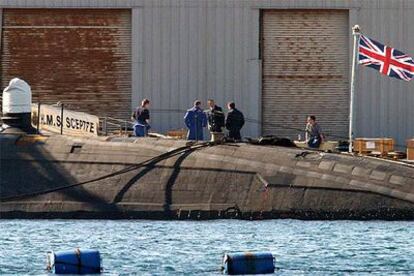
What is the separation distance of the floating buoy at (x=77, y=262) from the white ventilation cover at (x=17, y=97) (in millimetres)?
11249

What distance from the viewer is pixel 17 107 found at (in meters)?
40.1

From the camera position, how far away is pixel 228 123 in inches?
1654

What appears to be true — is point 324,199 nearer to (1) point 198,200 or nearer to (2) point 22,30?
(1) point 198,200

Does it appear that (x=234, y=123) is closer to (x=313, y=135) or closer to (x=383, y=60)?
(x=313, y=135)

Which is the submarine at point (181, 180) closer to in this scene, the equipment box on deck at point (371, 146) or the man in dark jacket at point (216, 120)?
the man in dark jacket at point (216, 120)

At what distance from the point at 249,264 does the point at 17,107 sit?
1247 centimetres

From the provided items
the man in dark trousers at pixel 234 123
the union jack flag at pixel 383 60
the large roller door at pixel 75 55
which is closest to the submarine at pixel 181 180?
the man in dark trousers at pixel 234 123

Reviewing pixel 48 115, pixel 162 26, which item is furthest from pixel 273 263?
pixel 162 26

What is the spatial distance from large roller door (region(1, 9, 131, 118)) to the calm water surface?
1644cm

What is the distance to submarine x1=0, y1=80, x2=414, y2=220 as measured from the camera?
36.5m

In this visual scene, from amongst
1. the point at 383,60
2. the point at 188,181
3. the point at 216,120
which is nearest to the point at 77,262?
the point at 188,181

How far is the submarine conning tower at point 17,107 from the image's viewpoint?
39875mm

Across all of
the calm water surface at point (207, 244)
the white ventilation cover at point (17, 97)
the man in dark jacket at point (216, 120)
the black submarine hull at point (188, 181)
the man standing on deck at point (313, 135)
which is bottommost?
the calm water surface at point (207, 244)

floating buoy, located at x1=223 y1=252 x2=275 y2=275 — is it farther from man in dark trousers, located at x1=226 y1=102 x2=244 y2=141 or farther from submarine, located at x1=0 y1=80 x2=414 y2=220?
man in dark trousers, located at x1=226 y1=102 x2=244 y2=141
